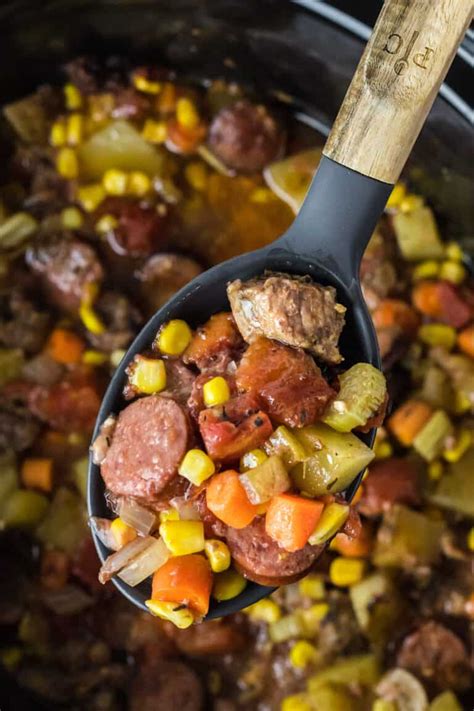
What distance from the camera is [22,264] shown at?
4.64 m

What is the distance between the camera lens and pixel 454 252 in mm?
4555

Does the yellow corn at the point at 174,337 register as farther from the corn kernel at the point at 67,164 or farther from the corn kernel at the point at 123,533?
the corn kernel at the point at 67,164

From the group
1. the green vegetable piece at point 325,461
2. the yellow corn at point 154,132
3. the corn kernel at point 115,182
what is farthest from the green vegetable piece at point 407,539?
the yellow corn at point 154,132

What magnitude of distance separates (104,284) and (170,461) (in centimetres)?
191

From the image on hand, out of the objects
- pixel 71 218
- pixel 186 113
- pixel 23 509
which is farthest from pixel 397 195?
pixel 23 509

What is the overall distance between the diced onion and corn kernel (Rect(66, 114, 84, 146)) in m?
2.55

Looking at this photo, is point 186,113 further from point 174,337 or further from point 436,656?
point 436,656

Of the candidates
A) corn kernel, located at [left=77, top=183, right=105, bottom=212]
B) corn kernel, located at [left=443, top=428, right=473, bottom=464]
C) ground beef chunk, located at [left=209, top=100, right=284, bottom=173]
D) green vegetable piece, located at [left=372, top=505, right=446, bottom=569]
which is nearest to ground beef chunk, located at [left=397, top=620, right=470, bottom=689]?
green vegetable piece, located at [left=372, top=505, right=446, bottom=569]

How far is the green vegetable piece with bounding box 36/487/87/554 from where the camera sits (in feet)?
14.6

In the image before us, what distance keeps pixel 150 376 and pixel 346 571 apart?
184 centimetres

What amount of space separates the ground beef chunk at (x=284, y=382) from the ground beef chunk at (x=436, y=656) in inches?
77.1

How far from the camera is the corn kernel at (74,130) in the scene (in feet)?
15.1

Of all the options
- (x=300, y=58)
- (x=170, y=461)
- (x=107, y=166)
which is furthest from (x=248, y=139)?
(x=170, y=461)

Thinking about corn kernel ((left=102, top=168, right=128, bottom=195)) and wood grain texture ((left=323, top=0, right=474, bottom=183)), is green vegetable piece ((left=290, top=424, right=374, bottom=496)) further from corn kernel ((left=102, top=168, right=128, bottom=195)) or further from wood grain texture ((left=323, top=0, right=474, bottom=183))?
corn kernel ((left=102, top=168, right=128, bottom=195))
